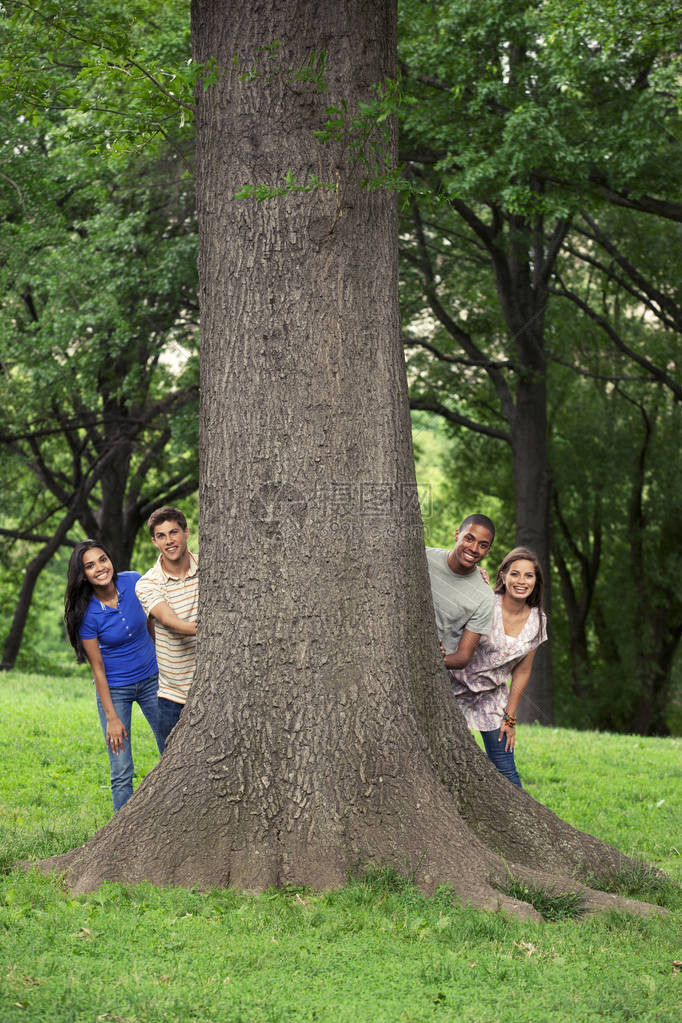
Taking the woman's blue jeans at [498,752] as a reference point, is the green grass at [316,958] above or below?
below

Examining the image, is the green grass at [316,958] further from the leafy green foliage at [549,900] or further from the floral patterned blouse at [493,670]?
the floral patterned blouse at [493,670]

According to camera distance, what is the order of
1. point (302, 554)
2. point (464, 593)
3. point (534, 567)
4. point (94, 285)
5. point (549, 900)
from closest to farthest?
point (549, 900)
point (302, 554)
point (464, 593)
point (534, 567)
point (94, 285)

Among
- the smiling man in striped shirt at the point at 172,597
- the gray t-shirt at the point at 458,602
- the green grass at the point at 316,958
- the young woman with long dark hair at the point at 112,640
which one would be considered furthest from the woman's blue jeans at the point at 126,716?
the gray t-shirt at the point at 458,602

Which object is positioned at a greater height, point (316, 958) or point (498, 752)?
point (498, 752)

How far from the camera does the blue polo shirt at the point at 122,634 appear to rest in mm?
6344

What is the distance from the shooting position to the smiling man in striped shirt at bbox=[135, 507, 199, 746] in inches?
244

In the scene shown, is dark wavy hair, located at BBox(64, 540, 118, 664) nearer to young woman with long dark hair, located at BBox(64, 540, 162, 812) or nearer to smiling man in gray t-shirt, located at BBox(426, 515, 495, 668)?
young woman with long dark hair, located at BBox(64, 540, 162, 812)

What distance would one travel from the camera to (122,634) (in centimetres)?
639

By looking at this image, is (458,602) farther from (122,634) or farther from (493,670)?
(122,634)

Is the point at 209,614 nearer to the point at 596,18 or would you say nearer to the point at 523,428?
the point at 596,18

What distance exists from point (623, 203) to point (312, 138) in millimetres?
9198

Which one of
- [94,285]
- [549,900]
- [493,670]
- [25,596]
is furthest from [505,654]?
[25,596]

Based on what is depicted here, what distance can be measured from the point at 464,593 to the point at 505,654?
1.53 feet

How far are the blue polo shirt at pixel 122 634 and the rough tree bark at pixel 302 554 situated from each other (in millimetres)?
1087
